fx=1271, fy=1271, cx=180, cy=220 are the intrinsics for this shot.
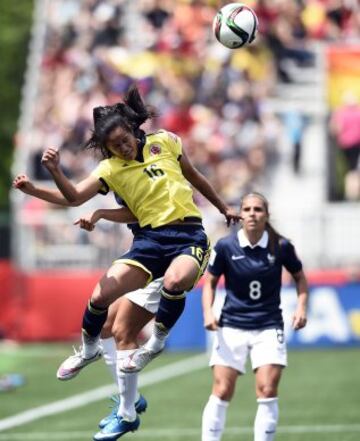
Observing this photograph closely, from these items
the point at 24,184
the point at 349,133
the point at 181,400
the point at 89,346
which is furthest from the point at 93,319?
the point at 349,133

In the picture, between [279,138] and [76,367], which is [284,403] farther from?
[279,138]

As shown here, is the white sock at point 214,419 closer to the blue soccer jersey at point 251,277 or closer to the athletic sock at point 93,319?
the blue soccer jersey at point 251,277

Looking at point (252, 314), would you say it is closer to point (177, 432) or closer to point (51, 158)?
point (51, 158)

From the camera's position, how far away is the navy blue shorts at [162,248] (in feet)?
31.6

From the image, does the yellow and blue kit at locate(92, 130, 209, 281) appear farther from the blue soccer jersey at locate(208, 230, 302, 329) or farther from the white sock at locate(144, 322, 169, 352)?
the blue soccer jersey at locate(208, 230, 302, 329)

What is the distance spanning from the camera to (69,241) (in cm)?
2186

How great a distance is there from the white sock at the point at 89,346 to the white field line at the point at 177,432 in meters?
3.18

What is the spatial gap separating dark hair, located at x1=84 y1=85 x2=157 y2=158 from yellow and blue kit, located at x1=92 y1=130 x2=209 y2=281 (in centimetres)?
16

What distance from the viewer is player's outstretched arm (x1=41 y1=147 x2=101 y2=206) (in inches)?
348

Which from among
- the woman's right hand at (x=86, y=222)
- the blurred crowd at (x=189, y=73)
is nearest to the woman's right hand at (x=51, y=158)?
the woman's right hand at (x=86, y=222)

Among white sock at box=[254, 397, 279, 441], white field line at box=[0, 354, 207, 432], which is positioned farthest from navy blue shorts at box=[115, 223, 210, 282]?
white field line at box=[0, 354, 207, 432]

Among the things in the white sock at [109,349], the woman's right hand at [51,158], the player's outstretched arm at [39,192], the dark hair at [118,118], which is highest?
the dark hair at [118,118]

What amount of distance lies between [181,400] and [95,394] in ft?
4.05

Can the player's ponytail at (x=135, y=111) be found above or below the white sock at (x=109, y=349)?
above
